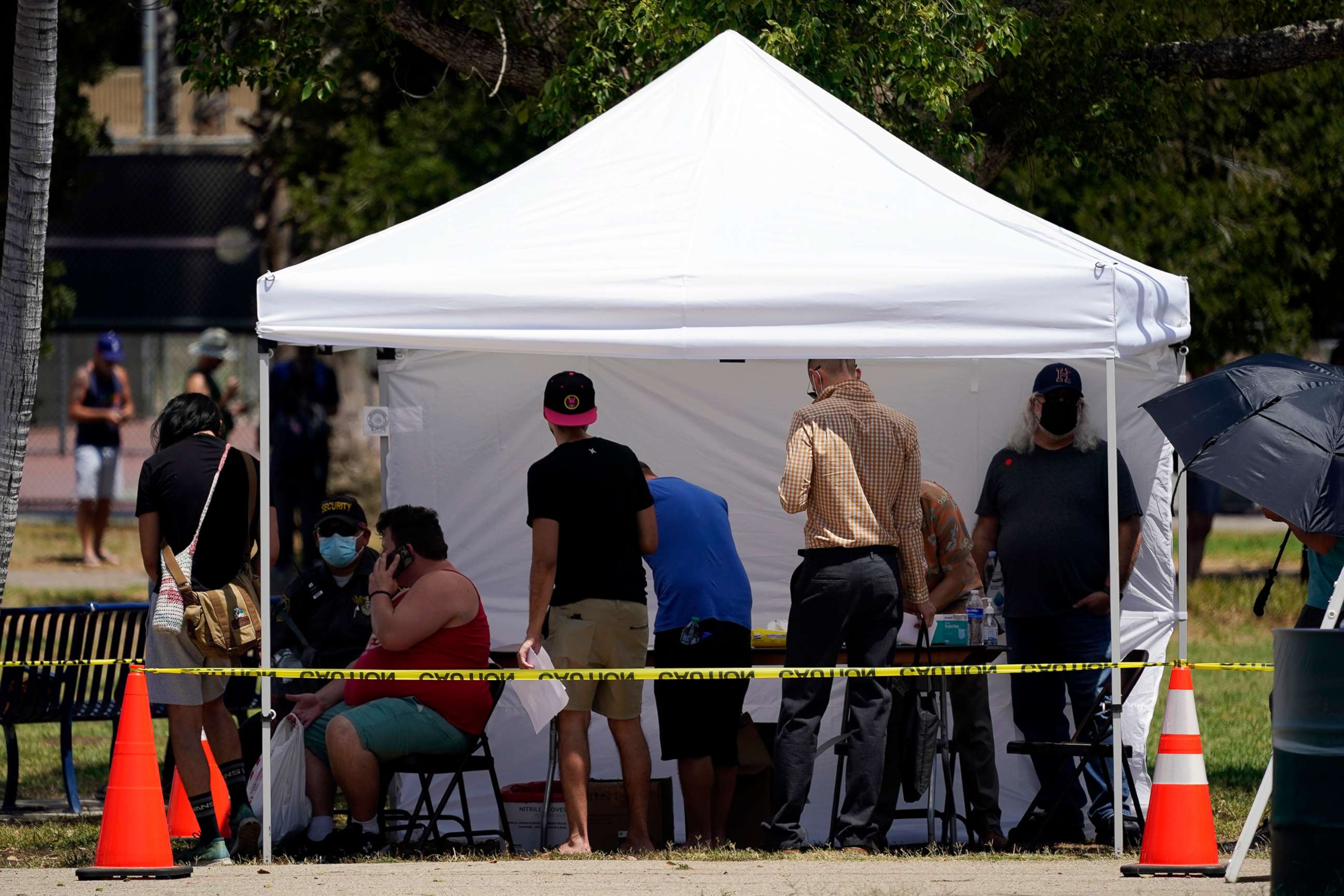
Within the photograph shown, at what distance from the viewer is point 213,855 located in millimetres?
6730

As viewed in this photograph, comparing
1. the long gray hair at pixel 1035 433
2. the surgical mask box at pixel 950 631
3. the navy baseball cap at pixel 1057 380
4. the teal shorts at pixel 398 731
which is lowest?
the teal shorts at pixel 398 731

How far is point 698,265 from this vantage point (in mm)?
6461

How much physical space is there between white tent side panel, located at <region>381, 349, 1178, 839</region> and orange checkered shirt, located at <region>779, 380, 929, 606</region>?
4.86 feet

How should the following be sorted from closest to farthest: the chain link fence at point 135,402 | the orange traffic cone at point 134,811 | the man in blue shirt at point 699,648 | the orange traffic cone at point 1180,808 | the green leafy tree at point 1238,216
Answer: the orange traffic cone at point 1180,808
the orange traffic cone at point 134,811
the man in blue shirt at point 699,648
the green leafy tree at point 1238,216
the chain link fence at point 135,402

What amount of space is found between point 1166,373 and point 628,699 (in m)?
2.86

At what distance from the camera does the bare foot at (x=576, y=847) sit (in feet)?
22.7

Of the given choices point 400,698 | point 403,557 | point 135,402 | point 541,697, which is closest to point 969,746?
point 541,697

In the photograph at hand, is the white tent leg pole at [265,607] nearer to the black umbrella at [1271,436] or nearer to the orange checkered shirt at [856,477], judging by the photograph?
the orange checkered shirt at [856,477]

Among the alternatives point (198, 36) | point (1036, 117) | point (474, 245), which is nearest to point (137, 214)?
point (198, 36)

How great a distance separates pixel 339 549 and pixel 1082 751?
324cm

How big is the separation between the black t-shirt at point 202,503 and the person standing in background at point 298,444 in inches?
282

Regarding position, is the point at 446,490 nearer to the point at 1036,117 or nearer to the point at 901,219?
the point at 901,219

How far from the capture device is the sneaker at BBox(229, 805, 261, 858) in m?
6.84

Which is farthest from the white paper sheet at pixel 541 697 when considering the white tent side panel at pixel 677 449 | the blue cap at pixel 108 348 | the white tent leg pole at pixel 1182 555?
the blue cap at pixel 108 348
